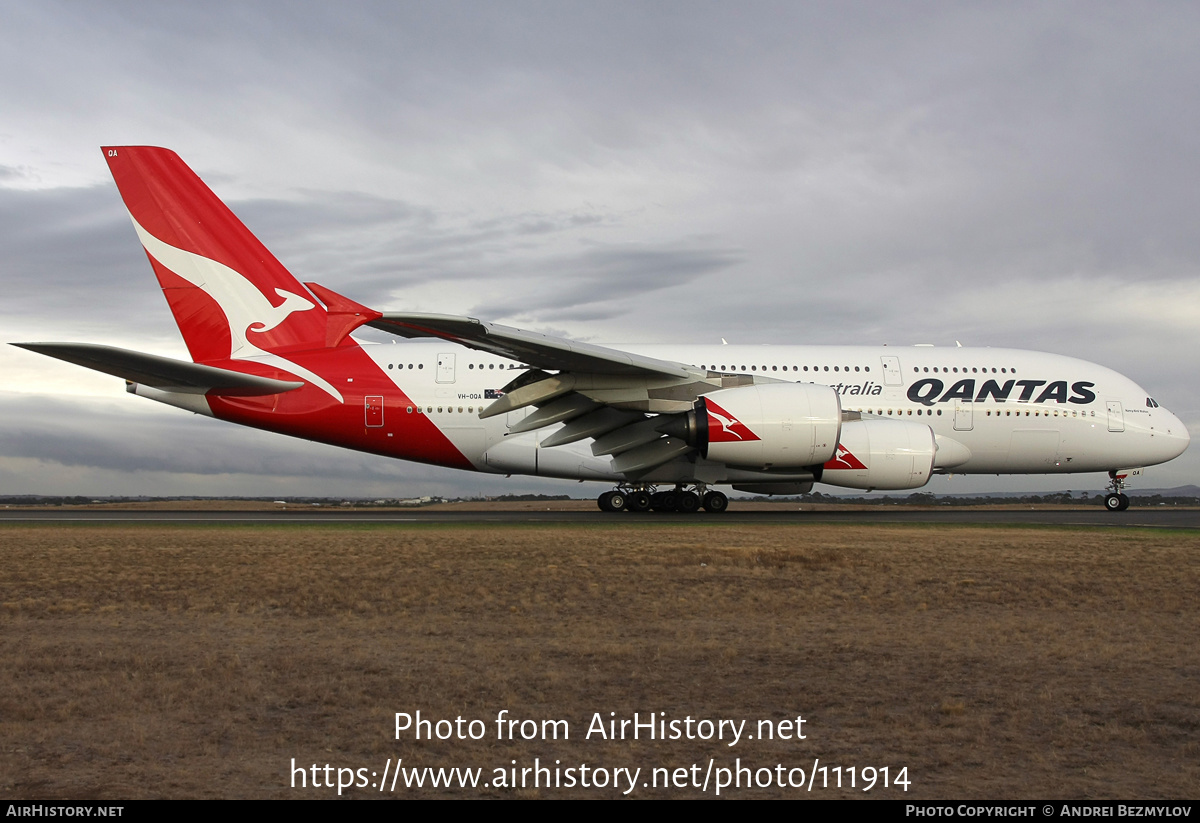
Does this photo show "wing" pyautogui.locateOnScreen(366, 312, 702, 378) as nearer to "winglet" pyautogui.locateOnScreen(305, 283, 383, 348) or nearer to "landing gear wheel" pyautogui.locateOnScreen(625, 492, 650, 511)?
"winglet" pyautogui.locateOnScreen(305, 283, 383, 348)

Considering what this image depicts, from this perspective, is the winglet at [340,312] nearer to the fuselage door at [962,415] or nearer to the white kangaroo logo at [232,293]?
the white kangaroo logo at [232,293]

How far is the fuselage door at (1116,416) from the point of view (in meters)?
21.1

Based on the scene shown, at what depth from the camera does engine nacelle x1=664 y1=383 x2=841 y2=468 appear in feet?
52.2

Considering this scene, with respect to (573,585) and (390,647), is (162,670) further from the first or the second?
(573,585)

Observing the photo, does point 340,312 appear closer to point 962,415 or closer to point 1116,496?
point 962,415

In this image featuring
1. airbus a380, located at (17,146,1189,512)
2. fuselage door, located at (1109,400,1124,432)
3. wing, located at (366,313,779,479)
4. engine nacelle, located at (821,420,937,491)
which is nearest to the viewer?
wing, located at (366,313,779,479)

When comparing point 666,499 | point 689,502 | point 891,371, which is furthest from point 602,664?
point 891,371

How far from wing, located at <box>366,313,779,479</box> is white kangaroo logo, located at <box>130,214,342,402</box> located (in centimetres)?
630

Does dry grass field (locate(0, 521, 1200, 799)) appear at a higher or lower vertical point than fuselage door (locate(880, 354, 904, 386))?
lower

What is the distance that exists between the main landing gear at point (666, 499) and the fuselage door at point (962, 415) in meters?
5.51

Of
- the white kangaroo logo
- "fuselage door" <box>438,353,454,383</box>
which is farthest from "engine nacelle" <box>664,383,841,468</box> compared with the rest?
the white kangaroo logo

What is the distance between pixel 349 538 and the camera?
12.5 m

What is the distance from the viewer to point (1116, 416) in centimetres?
2119

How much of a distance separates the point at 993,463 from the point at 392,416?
13.7m
